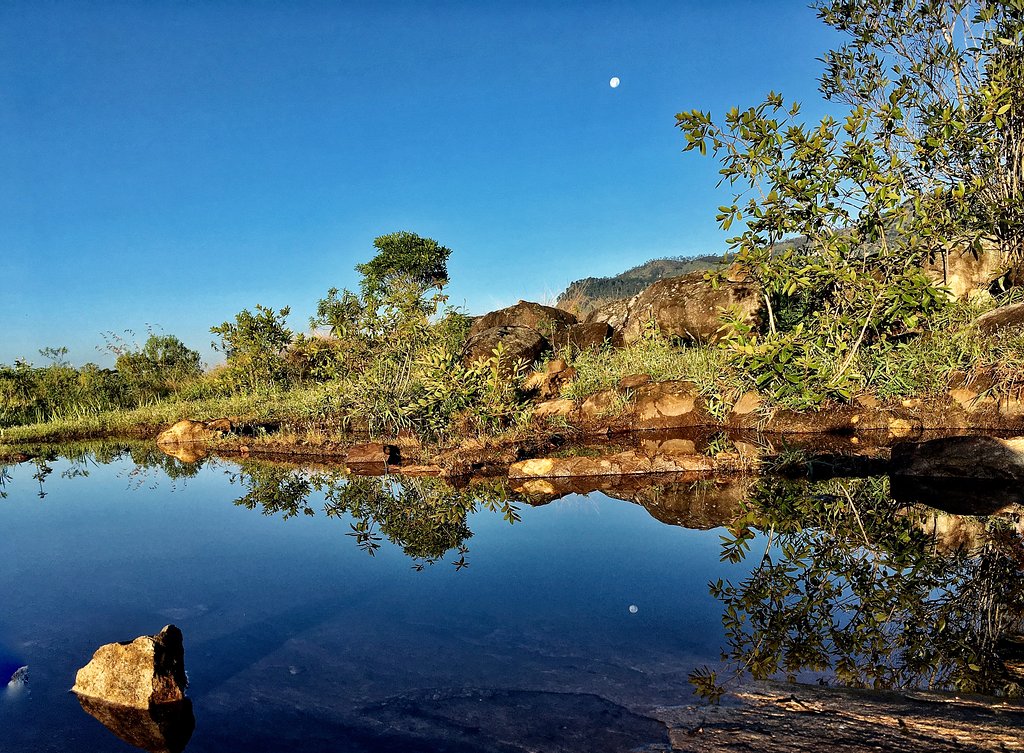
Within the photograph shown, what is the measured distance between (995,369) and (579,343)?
10426 millimetres

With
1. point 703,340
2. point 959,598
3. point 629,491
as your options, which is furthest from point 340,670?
point 703,340

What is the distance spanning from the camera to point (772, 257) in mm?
9766

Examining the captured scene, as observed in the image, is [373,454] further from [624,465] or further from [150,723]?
[150,723]

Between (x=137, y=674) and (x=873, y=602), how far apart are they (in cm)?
442

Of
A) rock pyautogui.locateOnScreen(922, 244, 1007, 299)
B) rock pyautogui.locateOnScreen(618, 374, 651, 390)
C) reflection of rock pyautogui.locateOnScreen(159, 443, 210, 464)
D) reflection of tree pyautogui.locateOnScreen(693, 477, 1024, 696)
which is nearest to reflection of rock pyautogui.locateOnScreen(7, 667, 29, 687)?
reflection of tree pyautogui.locateOnScreen(693, 477, 1024, 696)

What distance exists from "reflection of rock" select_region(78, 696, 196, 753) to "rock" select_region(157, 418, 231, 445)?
11.9 metres

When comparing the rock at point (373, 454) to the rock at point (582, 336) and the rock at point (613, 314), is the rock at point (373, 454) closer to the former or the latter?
the rock at point (582, 336)

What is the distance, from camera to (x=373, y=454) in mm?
10297

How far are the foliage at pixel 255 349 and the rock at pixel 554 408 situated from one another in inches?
334

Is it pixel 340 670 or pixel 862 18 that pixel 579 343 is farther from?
pixel 340 670

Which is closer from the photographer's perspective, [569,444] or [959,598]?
[959,598]

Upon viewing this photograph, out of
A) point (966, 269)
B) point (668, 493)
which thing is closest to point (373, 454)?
point (668, 493)

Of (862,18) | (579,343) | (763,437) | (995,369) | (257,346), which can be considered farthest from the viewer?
(579,343)

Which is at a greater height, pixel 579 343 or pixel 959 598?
pixel 579 343
